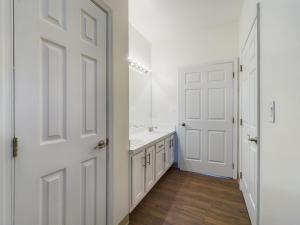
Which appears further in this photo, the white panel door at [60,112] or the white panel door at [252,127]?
the white panel door at [252,127]

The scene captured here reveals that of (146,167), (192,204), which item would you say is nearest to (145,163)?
(146,167)

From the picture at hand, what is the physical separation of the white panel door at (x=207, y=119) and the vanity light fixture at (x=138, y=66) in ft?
2.38

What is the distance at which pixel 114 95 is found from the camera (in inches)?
60.0

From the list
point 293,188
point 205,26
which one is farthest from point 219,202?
point 205,26

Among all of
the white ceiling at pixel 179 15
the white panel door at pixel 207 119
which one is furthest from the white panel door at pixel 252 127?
the white panel door at pixel 207 119

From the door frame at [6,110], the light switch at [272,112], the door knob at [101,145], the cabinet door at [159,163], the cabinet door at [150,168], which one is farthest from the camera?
the cabinet door at [159,163]

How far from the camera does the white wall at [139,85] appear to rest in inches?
114

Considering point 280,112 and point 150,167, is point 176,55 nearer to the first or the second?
point 150,167

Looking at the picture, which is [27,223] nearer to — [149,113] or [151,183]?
[151,183]

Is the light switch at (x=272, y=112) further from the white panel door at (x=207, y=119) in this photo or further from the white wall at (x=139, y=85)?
the white wall at (x=139, y=85)

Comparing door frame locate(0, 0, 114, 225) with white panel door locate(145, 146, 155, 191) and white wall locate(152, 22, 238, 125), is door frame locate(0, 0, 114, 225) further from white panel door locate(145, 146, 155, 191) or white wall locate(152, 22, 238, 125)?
white wall locate(152, 22, 238, 125)

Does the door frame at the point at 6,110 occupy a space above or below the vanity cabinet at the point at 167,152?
above

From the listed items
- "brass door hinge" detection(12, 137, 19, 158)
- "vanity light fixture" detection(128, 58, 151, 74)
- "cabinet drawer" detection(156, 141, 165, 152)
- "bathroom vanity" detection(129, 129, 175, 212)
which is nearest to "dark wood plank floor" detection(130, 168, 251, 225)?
"bathroom vanity" detection(129, 129, 175, 212)

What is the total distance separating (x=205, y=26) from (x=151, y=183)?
111 inches
